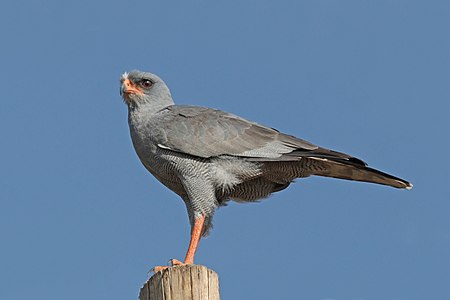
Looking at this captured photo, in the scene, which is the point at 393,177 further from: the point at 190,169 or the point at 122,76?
the point at 122,76

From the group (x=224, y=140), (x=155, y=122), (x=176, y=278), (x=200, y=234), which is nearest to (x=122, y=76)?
(x=155, y=122)

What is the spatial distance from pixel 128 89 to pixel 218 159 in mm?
1619

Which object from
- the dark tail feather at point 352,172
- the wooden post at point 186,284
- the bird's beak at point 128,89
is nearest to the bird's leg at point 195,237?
the dark tail feather at point 352,172

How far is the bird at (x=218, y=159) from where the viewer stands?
29.4ft

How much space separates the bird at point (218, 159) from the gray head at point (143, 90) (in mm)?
65

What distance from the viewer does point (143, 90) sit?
990cm

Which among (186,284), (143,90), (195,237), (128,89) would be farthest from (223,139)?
(186,284)

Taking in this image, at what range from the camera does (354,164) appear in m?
9.08

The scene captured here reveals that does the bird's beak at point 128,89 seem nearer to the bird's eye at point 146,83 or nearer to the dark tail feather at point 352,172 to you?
the bird's eye at point 146,83

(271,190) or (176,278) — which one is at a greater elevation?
(271,190)

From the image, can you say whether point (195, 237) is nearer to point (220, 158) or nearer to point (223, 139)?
point (220, 158)

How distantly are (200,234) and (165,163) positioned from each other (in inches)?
35.4

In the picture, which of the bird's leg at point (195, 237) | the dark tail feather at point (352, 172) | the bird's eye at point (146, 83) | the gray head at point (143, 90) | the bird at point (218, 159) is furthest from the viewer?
the bird's eye at point (146, 83)

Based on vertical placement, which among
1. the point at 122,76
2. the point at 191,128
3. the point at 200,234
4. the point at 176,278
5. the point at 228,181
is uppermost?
the point at 122,76
